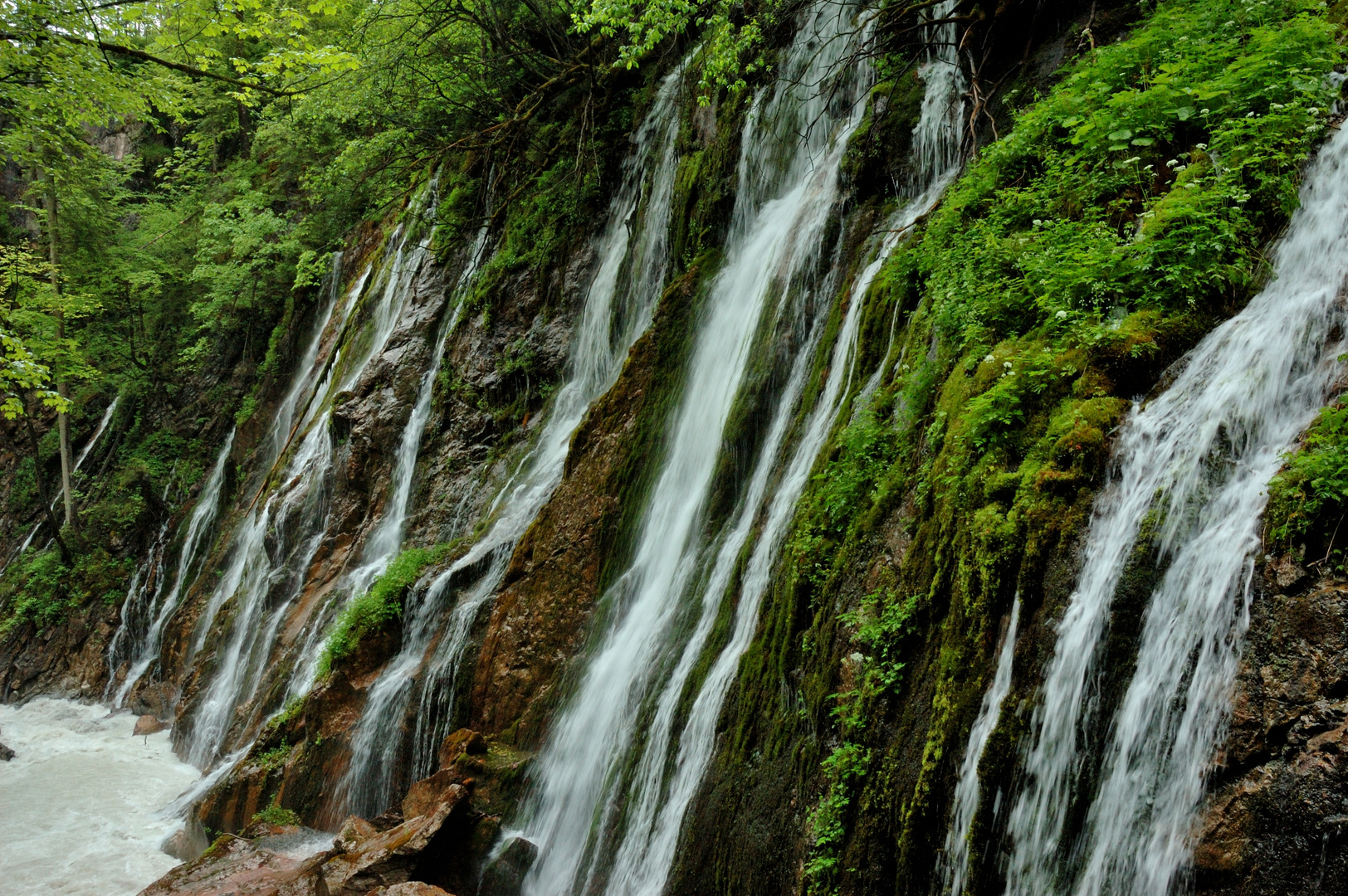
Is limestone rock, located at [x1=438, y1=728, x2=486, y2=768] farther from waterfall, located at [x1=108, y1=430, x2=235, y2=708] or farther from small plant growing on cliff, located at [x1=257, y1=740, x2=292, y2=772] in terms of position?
waterfall, located at [x1=108, y1=430, x2=235, y2=708]

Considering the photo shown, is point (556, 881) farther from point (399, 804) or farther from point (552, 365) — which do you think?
point (552, 365)

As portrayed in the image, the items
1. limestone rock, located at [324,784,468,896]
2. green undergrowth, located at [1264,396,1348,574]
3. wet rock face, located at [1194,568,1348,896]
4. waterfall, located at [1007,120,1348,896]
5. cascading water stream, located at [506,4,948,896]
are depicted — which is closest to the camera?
wet rock face, located at [1194,568,1348,896]

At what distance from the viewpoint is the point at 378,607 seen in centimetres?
952

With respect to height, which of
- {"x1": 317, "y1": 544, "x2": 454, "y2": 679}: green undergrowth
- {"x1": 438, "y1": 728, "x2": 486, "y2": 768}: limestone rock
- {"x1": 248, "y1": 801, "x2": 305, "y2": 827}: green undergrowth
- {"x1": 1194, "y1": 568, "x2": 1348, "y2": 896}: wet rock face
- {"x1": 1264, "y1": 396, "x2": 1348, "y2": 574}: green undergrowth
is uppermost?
{"x1": 1264, "y1": 396, "x2": 1348, "y2": 574}: green undergrowth

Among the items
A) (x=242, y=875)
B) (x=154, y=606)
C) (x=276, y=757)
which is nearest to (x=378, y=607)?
(x=276, y=757)

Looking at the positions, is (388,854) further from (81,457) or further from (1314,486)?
(81,457)

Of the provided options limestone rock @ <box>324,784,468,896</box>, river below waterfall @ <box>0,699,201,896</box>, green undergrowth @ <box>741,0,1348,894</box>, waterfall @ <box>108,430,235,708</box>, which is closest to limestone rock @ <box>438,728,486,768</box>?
limestone rock @ <box>324,784,468,896</box>

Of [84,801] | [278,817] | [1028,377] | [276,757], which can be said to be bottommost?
[84,801]

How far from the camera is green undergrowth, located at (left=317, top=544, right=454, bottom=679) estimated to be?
9.43 m

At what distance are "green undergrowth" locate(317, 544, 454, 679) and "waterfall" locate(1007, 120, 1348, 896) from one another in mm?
7859

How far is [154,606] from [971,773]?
59.5 ft

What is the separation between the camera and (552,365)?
11.4 meters

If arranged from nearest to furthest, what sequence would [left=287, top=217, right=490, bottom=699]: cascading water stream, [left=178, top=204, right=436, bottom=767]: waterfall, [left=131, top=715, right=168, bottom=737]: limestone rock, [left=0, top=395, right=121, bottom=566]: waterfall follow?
[left=287, top=217, right=490, bottom=699]: cascading water stream < [left=178, top=204, right=436, bottom=767]: waterfall < [left=131, top=715, right=168, bottom=737]: limestone rock < [left=0, top=395, right=121, bottom=566]: waterfall

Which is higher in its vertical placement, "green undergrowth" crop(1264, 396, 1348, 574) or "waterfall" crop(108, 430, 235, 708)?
"green undergrowth" crop(1264, 396, 1348, 574)
